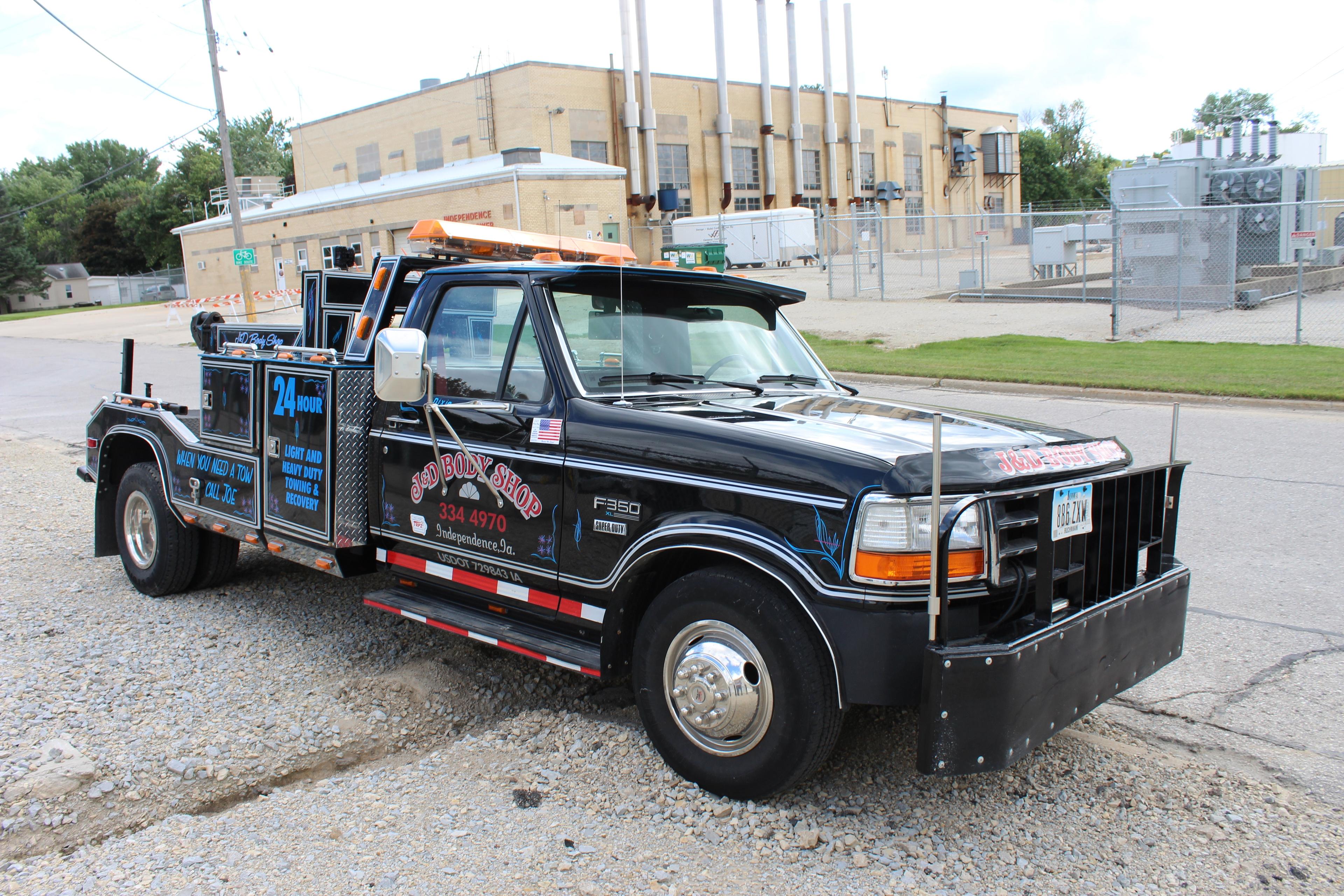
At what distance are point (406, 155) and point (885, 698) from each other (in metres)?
56.2

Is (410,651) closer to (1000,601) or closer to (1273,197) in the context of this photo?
(1000,601)

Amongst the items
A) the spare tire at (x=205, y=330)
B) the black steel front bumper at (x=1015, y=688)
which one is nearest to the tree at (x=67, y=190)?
the spare tire at (x=205, y=330)

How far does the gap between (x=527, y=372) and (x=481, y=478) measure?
0.47 m

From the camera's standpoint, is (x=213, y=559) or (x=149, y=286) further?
(x=149, y=286)

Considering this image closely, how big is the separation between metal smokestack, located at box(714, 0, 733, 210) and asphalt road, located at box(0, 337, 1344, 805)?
42.5 metres

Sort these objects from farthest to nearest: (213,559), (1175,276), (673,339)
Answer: (1175,276)
(213,559)
(673,339)

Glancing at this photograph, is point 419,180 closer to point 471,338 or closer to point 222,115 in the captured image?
point 222,115

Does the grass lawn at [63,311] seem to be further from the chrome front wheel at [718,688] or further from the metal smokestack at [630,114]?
the chrome front wheel at [718,688]

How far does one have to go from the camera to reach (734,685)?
3287 mm

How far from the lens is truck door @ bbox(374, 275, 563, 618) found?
3.95 meters

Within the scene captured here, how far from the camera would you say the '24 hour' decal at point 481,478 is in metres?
3.96

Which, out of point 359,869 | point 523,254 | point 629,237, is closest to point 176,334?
point 629,237

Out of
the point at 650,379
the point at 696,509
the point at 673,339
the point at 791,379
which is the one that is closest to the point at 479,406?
the point at 650,379

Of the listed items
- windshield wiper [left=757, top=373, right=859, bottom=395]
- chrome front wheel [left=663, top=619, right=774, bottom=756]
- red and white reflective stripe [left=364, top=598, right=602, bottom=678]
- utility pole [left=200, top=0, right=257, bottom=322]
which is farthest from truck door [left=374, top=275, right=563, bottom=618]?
utility pole [left=200, top=0, right=257, bottom=322]
